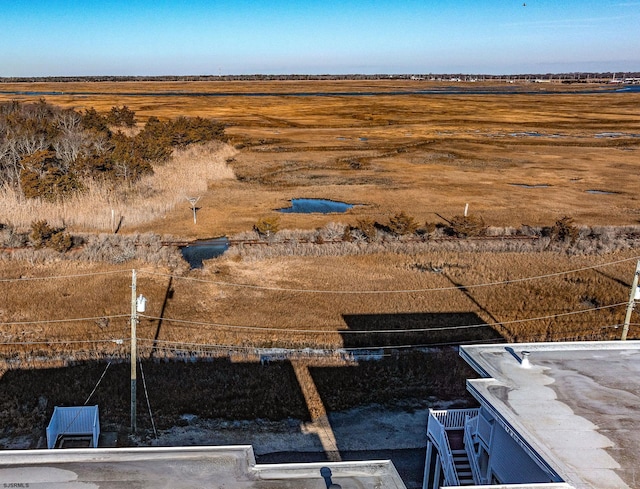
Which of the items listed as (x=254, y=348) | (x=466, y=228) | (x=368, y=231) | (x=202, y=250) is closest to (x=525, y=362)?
(x=254, y=348)

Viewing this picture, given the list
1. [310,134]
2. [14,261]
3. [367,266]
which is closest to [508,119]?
[310,134]

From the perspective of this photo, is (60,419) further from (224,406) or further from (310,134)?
(310,134)

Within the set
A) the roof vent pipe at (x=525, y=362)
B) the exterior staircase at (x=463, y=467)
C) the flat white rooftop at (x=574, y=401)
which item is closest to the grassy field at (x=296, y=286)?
the exterior staircase at (x=463, y=467)

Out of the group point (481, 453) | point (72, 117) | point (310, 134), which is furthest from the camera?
point (310, 134)

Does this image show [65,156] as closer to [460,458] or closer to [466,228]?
[466,228]

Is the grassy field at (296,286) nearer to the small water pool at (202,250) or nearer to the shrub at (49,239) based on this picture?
the shrub at (49,239)

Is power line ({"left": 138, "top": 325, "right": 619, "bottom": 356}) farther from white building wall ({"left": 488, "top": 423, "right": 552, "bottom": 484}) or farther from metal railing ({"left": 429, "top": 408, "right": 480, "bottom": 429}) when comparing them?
white building wall ({"left": 488, "top": 423, "right": 552, "bottom": 484})

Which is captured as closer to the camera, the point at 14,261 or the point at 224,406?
the point at 224,406
